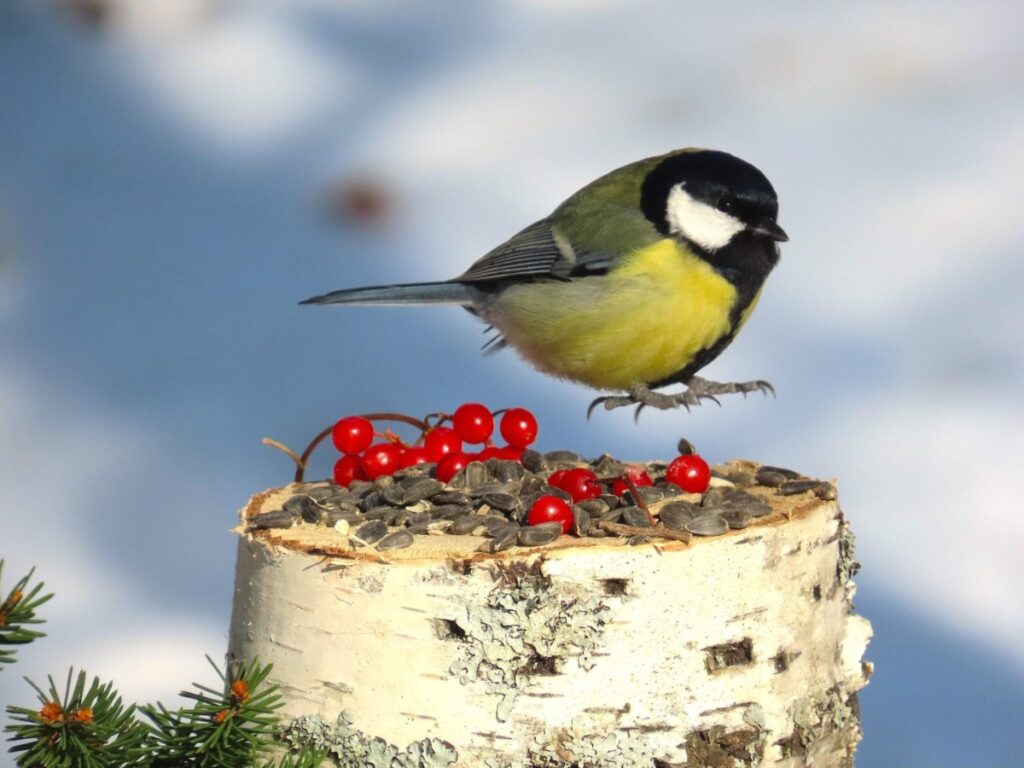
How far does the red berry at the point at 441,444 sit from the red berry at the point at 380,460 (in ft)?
0.26

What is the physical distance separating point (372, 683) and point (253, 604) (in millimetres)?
347

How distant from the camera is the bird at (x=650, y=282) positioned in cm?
297

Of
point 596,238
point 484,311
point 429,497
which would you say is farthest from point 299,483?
point 596,238

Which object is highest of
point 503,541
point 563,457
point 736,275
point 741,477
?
point 736,275

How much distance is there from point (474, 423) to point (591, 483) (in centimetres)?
47

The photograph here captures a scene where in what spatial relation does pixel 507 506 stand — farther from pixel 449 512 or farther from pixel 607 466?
pixel 607 466

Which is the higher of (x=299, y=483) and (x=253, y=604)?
(x=299, y=483)

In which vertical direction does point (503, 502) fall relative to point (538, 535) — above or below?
above

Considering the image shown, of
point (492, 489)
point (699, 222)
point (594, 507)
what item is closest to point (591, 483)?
point (594, 507)

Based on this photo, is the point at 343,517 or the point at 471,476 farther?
the point at 471,476

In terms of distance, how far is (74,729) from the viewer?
2201mm

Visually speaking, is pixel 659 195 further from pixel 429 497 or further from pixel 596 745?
pixel 596 745

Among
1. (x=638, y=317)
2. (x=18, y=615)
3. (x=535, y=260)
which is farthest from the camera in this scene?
(x=535, y=260)

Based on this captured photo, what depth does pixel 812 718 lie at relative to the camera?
2.46 m
